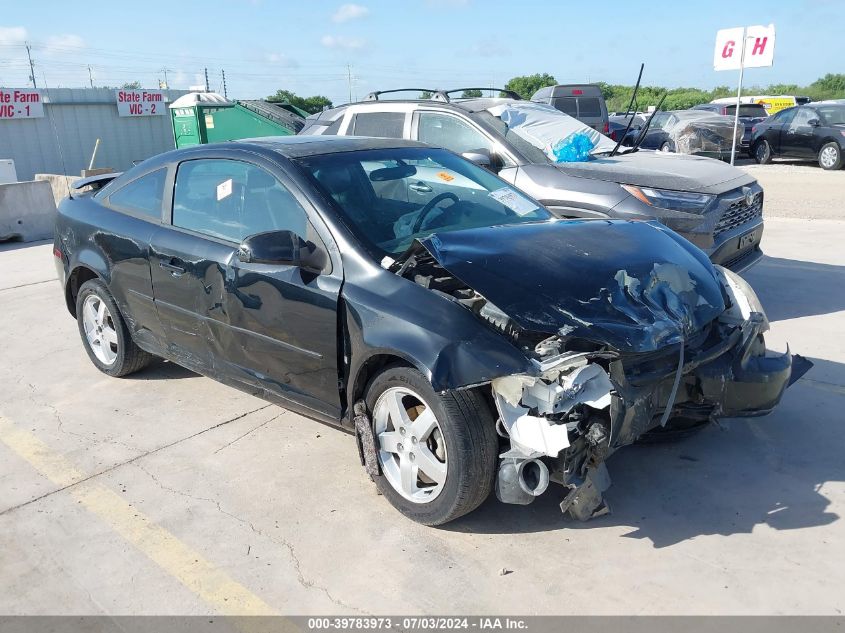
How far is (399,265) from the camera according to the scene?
3512 millimetres

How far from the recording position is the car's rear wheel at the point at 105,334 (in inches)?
205

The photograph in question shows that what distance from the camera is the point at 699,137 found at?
19141mm

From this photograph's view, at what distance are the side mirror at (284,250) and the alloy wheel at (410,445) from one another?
30.4 inches

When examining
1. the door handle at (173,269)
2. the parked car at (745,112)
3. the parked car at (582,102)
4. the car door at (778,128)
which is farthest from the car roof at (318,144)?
the parked car at (745,112)

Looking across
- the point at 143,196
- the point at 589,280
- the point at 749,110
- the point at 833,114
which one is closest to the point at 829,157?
the point at 833,114

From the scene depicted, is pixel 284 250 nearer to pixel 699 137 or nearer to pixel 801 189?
pixel 801 189

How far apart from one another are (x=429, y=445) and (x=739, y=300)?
6.07ft

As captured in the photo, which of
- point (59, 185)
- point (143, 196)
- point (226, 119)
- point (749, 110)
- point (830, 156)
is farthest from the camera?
point (749, 110)

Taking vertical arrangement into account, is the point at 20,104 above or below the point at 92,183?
above

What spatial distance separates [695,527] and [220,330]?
2.68 metres

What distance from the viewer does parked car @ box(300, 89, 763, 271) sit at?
594cm

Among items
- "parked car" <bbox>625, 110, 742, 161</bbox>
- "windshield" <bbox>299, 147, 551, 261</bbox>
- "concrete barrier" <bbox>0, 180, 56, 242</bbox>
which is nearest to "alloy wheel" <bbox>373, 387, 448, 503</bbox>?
"windshield" <bbox>299, 147, 551, 261</bbox>

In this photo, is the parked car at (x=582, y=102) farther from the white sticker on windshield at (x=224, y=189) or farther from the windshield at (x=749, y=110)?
the white sticker on windshield at (x=224, y=189)

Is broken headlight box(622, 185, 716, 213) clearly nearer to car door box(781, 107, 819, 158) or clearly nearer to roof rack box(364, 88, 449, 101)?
roof rack box(364, 88, 449, 101)
